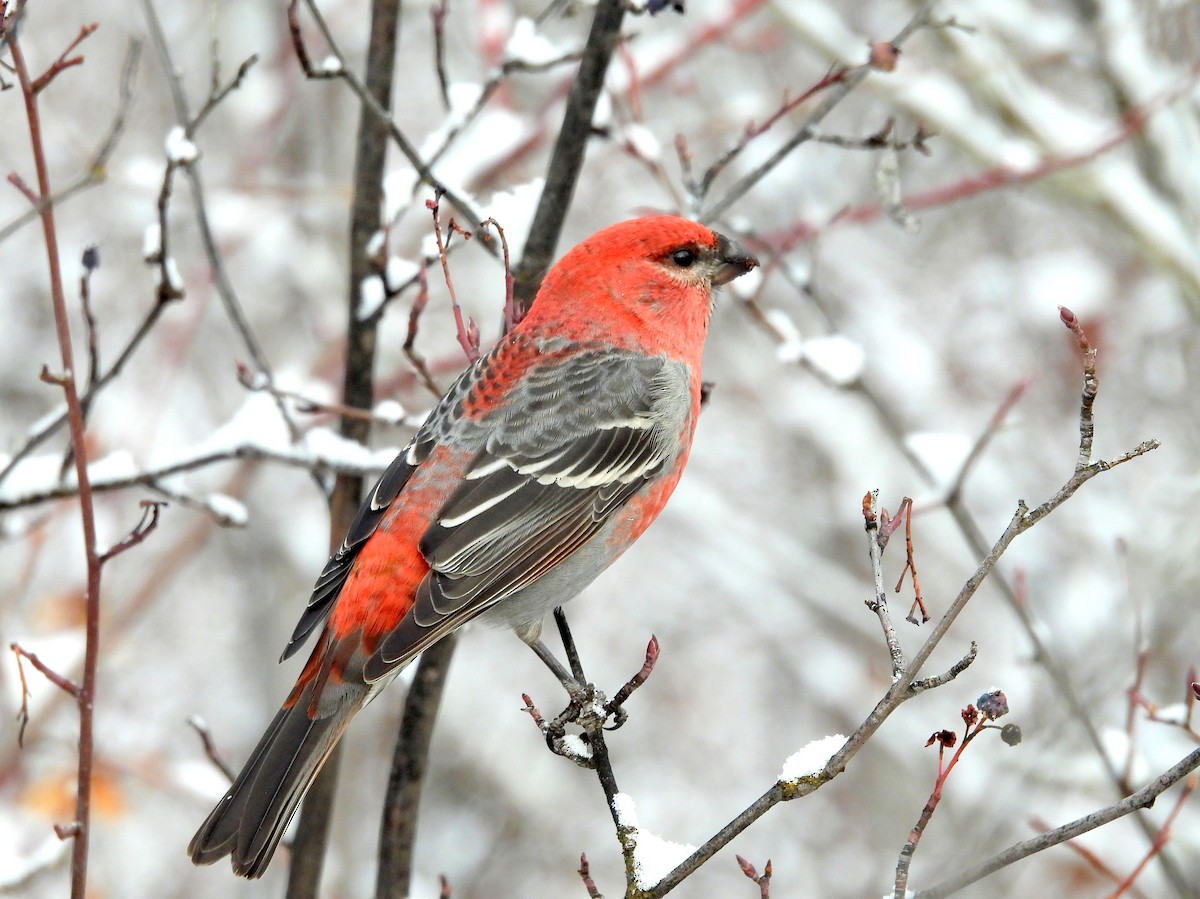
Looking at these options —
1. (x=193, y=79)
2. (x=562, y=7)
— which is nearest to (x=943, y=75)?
(x=562, y=7)

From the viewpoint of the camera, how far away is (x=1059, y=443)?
28.0ft

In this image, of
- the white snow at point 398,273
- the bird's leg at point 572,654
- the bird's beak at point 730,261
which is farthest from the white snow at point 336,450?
the bird's beak at point 730,261

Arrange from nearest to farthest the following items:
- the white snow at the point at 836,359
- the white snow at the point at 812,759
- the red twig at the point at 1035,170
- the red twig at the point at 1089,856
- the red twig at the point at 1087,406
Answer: the red twig at the point at 1087,406
the white snow at the point at 812,759
the red twig at the point at 1089,856
the white snow at the point at 836,359
the red twig at the point at 1035,170

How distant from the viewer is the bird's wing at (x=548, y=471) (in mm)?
3314

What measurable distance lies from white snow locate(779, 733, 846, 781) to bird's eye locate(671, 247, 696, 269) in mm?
2046

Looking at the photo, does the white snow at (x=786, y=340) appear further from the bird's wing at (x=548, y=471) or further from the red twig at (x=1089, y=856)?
the red twig at (x=1089, y=856)

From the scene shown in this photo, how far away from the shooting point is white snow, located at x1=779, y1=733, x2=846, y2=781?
2111 mm

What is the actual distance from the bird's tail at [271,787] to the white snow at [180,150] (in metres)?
1.37

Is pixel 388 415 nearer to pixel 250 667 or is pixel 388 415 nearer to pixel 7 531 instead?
pixel 7 531

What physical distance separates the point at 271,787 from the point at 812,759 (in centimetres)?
145

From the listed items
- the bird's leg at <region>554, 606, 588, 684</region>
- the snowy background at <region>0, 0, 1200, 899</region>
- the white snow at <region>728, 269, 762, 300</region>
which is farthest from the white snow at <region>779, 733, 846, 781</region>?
the snowy background at <region>0, 0, 1200, 899</region>

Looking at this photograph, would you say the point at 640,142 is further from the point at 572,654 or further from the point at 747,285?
the point at 572,654

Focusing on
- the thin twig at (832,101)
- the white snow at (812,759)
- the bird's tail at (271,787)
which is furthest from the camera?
the thin twig at (832,101)

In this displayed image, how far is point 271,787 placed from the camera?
9.86 ft
